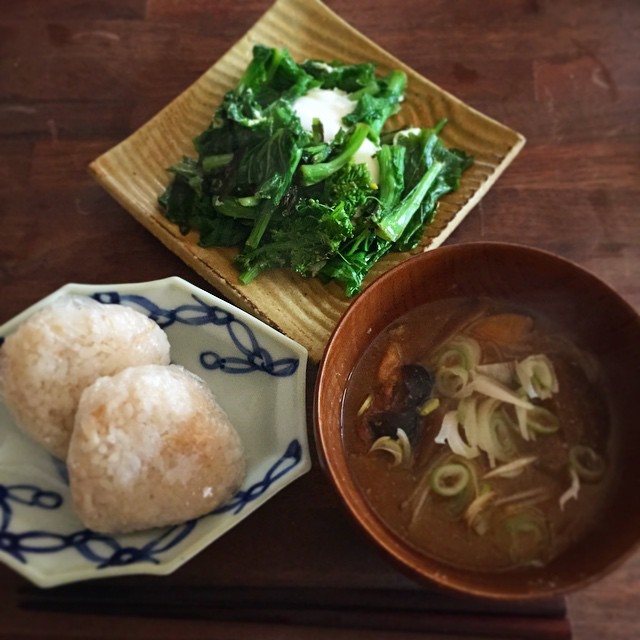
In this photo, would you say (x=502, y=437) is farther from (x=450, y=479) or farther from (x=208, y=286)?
(x=208, y=286)

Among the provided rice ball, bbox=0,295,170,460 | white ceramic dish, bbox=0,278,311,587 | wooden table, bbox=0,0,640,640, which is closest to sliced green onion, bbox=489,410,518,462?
wooden table, bbox=0,0,640,640

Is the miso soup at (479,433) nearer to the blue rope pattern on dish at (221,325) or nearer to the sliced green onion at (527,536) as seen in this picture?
the sliced green onion at (527,536)

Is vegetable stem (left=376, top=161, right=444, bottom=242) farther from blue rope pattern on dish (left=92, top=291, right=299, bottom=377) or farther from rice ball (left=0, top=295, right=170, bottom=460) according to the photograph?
rice ball (left=0, top=295, right=170, bottom=460)

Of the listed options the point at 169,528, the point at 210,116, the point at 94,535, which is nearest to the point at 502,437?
the point at 169,528

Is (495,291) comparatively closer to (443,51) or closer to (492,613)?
(492,613)

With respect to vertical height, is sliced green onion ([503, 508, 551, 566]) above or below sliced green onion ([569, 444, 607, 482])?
below

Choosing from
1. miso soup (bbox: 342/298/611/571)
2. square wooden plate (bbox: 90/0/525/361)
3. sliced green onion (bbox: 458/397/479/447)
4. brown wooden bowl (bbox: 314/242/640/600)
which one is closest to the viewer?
brown wooden bowl (bbox: 314/242/640/600)
